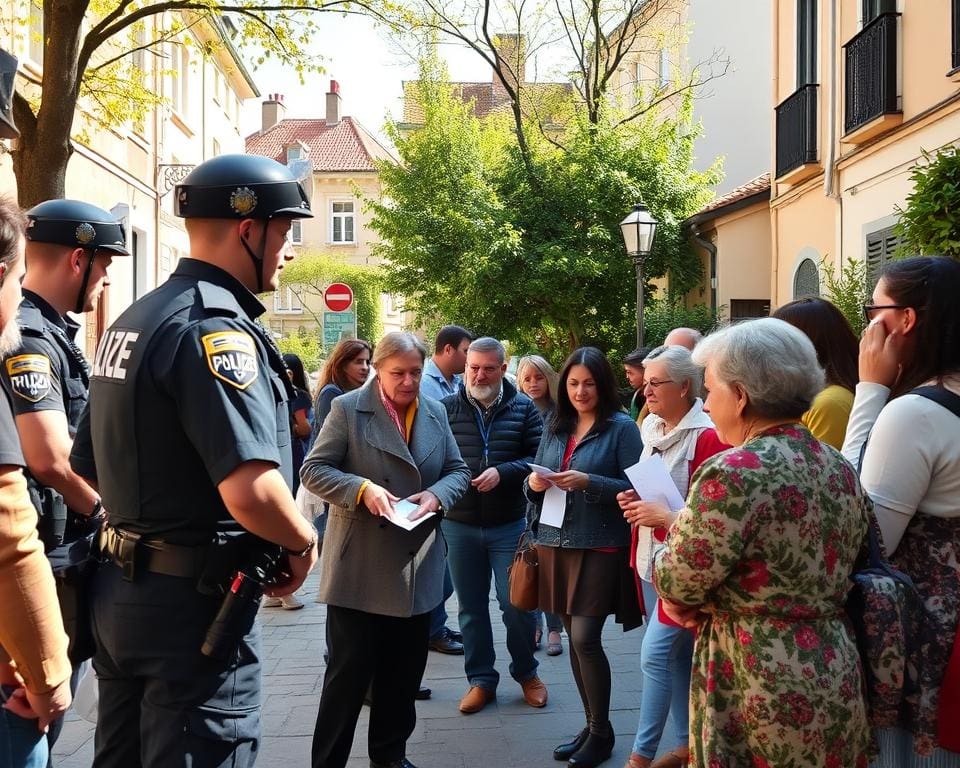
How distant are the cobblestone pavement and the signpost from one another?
38.7 feet

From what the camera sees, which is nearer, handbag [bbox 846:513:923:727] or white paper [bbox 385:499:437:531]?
handbag [bbox 846:513:923:727]

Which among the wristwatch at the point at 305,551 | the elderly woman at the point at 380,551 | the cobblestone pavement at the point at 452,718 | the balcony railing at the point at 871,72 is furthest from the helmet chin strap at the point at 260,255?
the balcony railing at the point at 871,72

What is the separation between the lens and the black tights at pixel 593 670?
482 centimetres

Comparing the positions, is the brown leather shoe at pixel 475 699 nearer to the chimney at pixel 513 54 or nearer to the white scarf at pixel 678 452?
the white scarf at pixel 678 452

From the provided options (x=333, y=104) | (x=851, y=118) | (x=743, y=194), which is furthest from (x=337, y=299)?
(x=333, y=104)

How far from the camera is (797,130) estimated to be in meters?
15.6

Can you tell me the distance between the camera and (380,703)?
4.57 meters

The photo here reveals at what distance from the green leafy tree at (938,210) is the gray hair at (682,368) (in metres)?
2.63

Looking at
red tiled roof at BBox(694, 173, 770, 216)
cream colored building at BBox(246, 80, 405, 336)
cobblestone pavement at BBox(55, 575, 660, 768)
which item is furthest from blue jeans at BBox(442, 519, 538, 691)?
cream colored building at BBox(246, 80, 405, 336)

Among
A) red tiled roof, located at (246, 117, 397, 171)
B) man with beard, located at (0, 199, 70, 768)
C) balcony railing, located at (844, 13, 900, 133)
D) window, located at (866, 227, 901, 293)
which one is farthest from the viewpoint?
red tiled roof, located at (246, 117, 397, 171)

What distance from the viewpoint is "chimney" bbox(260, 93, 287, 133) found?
64938mm

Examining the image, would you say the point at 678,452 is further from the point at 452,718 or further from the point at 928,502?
the point at 452,718

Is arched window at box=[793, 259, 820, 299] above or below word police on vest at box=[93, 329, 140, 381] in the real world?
above

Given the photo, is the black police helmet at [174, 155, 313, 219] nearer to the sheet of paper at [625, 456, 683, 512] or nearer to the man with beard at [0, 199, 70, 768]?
the man with beard at [0, 199, 70, 768]
